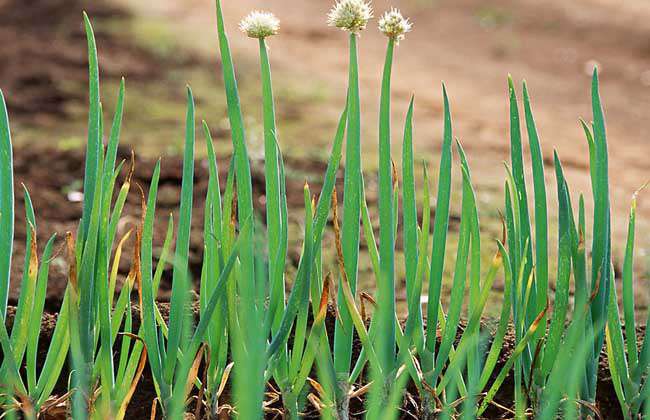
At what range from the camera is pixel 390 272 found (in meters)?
1.33

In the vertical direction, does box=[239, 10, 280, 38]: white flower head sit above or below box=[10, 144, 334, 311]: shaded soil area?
above

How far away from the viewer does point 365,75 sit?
16.4 feet

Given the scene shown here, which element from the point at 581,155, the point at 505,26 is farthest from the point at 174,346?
the point at 505,26

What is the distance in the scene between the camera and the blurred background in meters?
3.45

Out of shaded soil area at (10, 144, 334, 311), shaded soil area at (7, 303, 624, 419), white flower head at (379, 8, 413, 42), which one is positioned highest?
white flower head at (379, 8, 413, 42)

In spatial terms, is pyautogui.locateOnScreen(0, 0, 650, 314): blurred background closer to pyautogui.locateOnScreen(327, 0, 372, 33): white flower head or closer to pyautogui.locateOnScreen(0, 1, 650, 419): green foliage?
pyautogui.locateOnScreen(0, 1, 650, 419): green foliage

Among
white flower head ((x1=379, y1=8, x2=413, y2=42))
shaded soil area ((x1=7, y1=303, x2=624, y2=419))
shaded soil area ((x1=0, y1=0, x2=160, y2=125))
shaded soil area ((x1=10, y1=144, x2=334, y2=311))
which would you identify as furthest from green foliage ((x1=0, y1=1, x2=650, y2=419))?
shaded soil area ((x1=0, y1=0, x2=160, y2=125))

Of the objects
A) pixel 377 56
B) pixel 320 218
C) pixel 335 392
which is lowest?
pixel 335 392

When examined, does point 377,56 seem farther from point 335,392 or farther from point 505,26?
point 335,392

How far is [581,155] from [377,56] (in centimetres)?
205

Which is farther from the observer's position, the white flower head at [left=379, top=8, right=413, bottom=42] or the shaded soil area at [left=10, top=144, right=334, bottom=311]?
the shaded soil area at [left=10, top=144, right=334, bottom=311]

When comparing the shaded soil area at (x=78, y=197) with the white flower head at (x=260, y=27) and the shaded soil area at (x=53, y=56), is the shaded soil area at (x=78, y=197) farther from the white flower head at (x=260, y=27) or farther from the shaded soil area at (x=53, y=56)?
the white flower head at (x=260, y=27)

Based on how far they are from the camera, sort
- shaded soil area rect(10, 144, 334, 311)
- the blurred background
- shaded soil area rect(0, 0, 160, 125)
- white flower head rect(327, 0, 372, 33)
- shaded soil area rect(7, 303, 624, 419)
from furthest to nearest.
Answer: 1. shaded soil area rect(0, 0, 160, 125)
2. the blurred background
3. shaded soil area rect(10, 144, 334, 311)
4. shaded soil area rect(7, 303, 624, 419)
5. white flower head rect(327, 0, 372, 33)

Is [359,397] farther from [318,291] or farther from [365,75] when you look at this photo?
[365,75]
